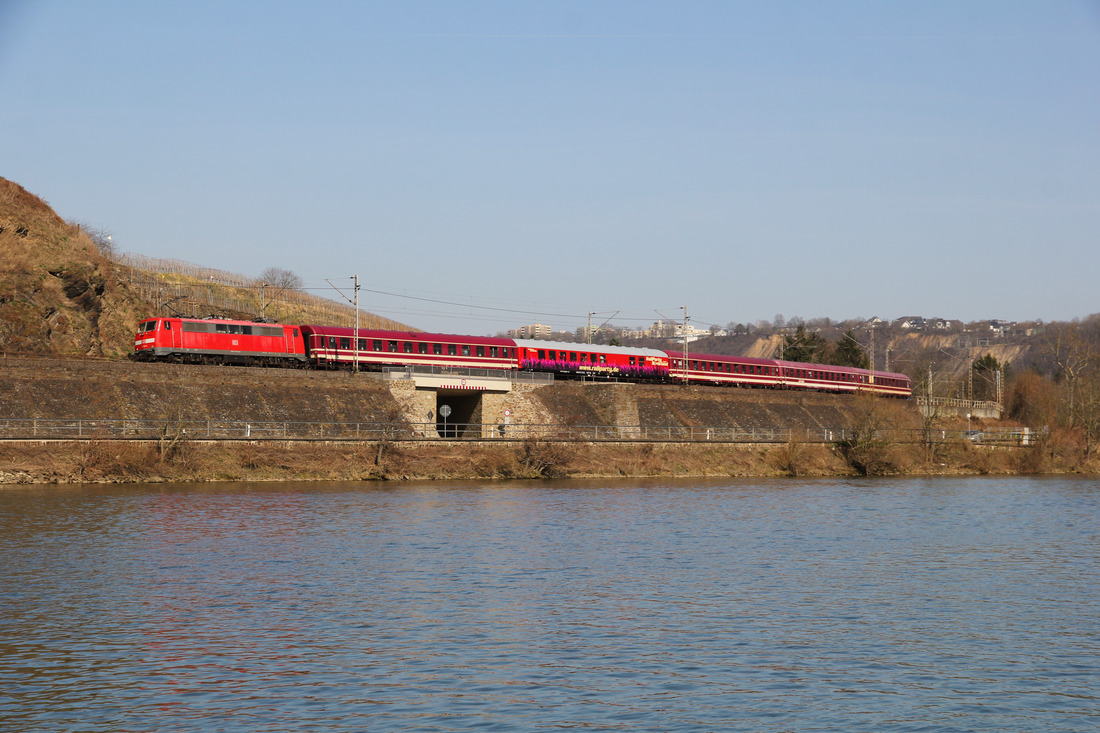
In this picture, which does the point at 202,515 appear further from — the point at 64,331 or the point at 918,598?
the point at 64,331

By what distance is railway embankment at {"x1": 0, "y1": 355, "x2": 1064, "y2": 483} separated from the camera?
49.3m

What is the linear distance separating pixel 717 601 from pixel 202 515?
22.6m

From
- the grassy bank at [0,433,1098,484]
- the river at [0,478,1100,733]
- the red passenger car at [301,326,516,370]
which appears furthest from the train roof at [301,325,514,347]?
the river at [0,478,1100,733]

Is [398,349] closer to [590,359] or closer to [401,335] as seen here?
[401,335]

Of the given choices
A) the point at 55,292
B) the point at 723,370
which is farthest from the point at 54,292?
the point at 723,370

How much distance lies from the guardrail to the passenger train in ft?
22.4

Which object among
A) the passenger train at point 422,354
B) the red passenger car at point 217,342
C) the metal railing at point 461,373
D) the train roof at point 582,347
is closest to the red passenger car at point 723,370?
the passenger train at point 422,354

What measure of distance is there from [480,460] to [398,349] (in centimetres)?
1472

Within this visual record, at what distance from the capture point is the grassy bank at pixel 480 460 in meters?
47.2

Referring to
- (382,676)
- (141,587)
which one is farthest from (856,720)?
(141,587)

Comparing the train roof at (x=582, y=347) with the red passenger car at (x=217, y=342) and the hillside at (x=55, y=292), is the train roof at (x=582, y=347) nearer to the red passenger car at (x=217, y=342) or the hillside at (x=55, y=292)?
the red passenger car at (x=217, y=342)

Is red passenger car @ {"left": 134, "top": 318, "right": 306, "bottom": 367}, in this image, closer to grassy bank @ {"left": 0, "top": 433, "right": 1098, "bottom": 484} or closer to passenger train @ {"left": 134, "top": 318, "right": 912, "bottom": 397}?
passenger train @ {"left": 134, "top": 318, "right": 912, "bottom": 397}

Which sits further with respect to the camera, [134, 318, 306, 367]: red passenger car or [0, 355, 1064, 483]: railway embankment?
[134, 318, 306, 367]: red passenger car

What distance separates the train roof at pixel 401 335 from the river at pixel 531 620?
90.2ft
